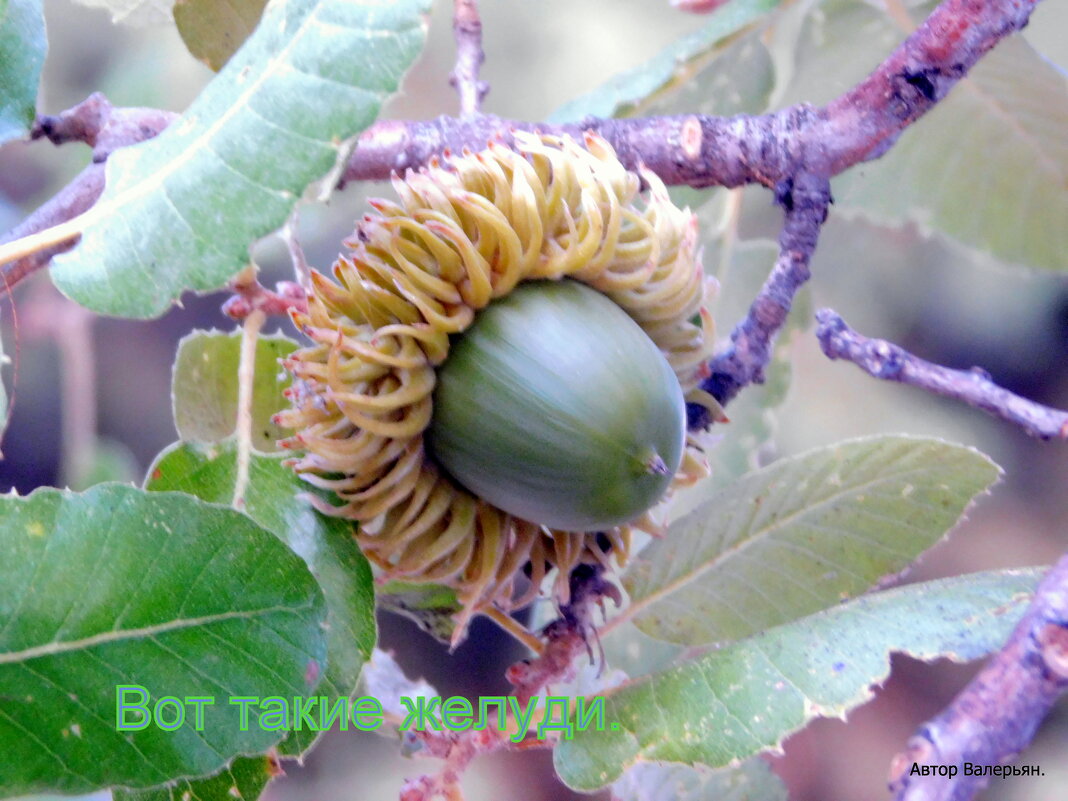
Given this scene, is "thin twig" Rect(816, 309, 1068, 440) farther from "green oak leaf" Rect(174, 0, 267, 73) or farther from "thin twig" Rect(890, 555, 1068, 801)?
"green oak leaf" Rect(174, 0, 267, 73)

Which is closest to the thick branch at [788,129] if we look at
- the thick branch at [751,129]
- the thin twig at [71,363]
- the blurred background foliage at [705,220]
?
the thick branch at [751,129]

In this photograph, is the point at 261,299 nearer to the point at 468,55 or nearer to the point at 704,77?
the point at 468,55

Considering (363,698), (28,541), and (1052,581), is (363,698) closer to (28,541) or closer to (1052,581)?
A: (28,541)

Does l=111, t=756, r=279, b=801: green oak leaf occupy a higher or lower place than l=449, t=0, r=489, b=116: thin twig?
lower

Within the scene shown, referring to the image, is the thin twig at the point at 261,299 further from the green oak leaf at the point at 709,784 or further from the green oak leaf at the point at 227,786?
the green oak leaf at the point at 709,784

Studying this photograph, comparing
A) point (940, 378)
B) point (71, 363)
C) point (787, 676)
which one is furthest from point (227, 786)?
point (71, 363)

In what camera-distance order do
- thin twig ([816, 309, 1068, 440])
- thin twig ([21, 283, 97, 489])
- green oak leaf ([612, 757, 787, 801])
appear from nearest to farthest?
thin twig ([816, 309, 1068, 440]), green oak leaf ([612, 757, 787, 801]), thin twig ([21, 283, 97, 489])

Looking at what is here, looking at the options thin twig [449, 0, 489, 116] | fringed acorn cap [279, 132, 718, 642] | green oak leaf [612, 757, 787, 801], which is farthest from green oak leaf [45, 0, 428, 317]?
green oak leaf [612, 757, 787, 801]
